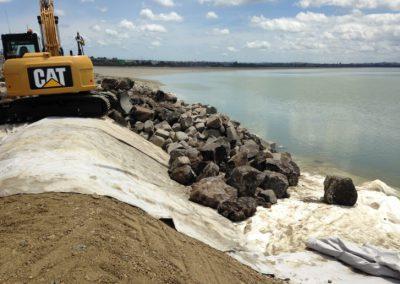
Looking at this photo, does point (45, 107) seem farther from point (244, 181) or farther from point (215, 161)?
point (244, 181)

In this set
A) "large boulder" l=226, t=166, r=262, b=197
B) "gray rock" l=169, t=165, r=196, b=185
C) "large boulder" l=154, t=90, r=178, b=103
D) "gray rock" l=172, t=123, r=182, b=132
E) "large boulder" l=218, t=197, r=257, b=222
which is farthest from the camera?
"large boulder" l=154, t=90, r=178, b=103

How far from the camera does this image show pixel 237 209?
329 inches

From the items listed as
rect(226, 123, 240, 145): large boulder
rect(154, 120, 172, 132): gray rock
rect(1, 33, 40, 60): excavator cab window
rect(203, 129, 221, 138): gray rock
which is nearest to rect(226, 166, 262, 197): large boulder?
rect(226, 123, 240, 145): large boulder

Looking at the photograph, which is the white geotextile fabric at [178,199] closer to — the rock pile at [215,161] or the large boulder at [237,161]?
the rock pile at [215,161]

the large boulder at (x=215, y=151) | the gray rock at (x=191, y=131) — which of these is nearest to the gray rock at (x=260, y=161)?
the large boulder at (x=215, y=151)

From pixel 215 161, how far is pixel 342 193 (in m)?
3.44

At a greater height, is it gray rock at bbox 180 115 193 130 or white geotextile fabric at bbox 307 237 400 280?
gray rock at bbox 180 115 193 130

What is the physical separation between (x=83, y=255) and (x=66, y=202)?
1325mm

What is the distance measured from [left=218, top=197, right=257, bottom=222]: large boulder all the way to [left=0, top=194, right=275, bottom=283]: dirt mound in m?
2.71

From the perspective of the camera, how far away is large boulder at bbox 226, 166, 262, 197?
9203 mm

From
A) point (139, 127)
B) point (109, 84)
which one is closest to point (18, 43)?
point (139, 127)

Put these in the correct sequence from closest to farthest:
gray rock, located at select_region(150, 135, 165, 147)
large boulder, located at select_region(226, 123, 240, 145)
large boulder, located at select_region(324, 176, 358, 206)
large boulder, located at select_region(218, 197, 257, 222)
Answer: large boulder, located at select_region(218, 197, 257, 222) → large boulder, located at select_region(324, 176, 358, 206) → gray rock, located at select_region(150, 135, 165, 147) → large boulder, located at select_region(226, 123, 240, 145)

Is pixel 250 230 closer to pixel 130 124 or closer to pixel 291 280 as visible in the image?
pixel 291 280

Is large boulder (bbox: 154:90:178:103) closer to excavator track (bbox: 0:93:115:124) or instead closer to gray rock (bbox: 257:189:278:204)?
excavator track (bbox: 0:93:115:124)
